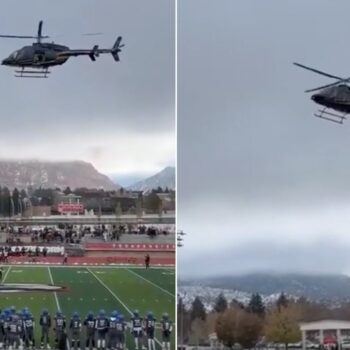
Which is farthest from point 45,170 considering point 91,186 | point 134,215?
point 134,215

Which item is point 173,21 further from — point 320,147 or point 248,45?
point 320,147

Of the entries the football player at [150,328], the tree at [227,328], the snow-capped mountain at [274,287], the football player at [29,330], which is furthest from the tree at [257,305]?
the football player at [29,330]

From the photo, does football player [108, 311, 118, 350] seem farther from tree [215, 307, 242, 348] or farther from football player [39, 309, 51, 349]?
tree [215, 307, 242, 348]

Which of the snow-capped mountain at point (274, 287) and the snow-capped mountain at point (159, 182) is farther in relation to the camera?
the snow-capped mountain at point (159, 182)

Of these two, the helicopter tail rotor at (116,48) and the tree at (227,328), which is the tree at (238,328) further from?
the helicopter tail rotor at (116,48)

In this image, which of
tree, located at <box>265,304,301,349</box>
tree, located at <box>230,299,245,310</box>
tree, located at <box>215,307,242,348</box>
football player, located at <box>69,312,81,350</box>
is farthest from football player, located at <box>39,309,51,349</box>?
tree, located at <box>265,304,301,349</box>

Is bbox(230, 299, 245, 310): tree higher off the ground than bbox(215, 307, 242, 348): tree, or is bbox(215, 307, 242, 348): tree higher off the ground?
bbox(230, 299, 245, 310): tree

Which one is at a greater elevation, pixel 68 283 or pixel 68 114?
pixel 68 114
